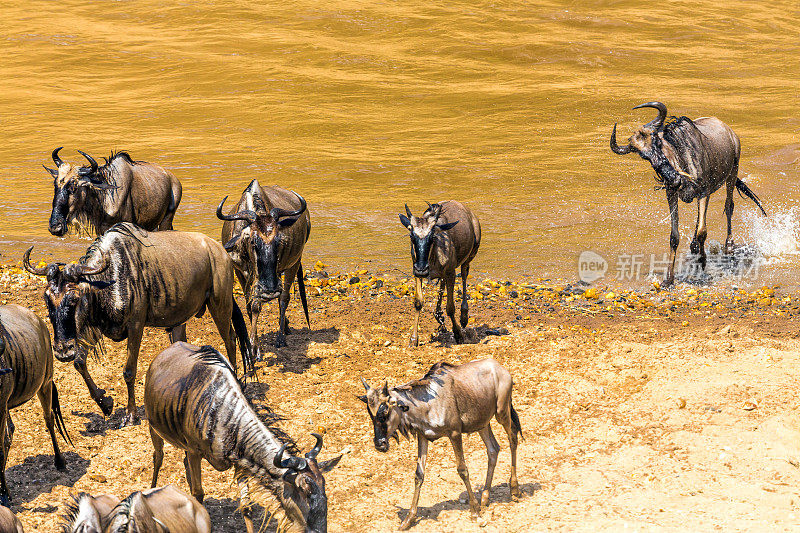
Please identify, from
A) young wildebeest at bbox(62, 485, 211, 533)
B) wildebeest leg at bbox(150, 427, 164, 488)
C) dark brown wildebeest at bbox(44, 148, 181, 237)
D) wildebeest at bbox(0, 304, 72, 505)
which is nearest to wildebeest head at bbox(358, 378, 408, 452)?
young wildebeest at bbox(62, 485, 211, 533)

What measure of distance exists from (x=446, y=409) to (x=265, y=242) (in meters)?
4.62

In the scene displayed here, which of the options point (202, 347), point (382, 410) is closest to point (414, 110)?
point (202, 347)

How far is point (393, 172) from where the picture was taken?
25016mm

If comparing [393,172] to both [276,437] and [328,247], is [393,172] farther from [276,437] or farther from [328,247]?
[276,437]

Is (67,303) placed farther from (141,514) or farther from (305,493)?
(305,493)

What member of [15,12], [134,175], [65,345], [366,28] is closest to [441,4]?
[366,28]

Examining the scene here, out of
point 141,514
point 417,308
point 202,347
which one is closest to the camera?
point 141,514

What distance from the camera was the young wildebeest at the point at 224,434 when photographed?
703 cm

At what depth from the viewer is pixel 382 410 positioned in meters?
8.02

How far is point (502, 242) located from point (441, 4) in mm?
25903

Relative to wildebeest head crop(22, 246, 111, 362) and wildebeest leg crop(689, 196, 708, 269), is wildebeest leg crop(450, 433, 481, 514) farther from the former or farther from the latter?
wildebeest leg crop(689, 196, 708, 269)

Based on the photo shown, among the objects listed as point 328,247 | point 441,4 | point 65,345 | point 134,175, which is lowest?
point 328,247

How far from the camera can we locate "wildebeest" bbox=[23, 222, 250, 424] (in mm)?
9969

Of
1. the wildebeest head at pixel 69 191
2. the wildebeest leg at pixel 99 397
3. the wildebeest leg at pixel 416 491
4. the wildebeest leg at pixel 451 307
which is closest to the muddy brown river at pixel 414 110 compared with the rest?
the wildebeest leg at pixel 451 307
